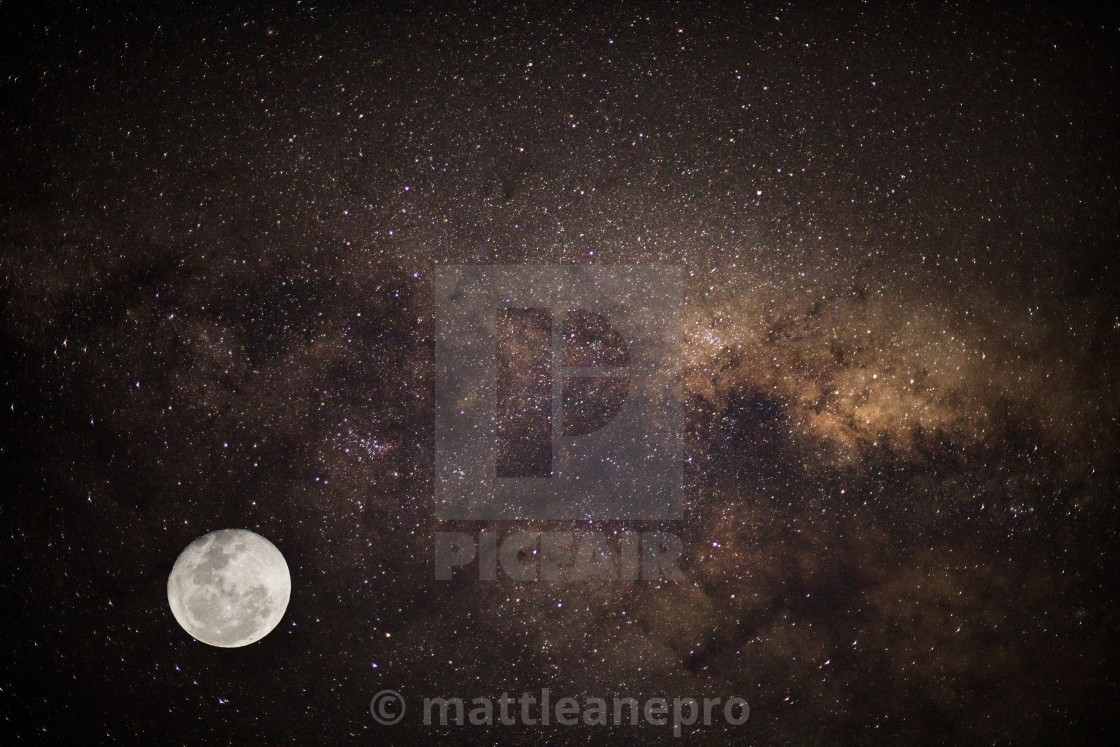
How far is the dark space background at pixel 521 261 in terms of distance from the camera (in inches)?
56.1

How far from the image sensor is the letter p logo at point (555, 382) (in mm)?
1436

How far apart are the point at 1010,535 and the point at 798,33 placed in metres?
1.70

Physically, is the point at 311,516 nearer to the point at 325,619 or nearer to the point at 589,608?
the point at 325,619

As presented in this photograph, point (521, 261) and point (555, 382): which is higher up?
point (521, 261)

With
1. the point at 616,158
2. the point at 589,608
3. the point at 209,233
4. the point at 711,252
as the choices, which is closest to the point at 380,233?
the point at 209,233

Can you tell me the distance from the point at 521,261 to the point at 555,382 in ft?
1.22

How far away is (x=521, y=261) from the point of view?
1.44 metres

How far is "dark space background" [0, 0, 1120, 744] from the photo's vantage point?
1.43m

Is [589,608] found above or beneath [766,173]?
beneath

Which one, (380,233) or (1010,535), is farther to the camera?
(1010,535)

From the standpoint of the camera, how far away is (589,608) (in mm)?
1520

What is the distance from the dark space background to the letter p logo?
0.21ft

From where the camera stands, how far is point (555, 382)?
4.76ft

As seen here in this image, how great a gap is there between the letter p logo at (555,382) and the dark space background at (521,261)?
2.6 inches
